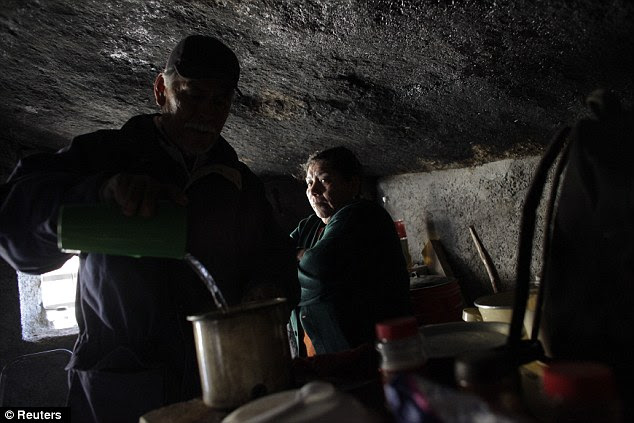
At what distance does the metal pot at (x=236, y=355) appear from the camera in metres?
1.01

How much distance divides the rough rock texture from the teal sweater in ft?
2.16

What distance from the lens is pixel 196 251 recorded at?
1531 mm

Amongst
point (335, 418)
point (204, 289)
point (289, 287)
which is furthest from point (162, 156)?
point (335, 418)

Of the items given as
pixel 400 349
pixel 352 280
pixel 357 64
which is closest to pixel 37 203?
pixel 400 349

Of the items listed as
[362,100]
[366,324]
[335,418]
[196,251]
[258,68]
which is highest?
[258,68]

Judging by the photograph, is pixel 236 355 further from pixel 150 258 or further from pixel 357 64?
pixel 357 64

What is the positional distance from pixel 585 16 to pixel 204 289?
149 centimetres

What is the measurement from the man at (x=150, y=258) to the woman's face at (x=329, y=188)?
1436 millimetres

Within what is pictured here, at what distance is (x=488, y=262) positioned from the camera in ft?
10.3

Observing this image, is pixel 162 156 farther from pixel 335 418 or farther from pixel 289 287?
pixel 335 418

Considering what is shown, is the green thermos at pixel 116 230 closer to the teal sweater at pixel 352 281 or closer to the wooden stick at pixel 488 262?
the teal sweater at pixel 352 281

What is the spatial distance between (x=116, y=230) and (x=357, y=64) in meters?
1.46

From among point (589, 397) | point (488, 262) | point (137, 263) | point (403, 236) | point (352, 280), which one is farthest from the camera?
point (403, 236)

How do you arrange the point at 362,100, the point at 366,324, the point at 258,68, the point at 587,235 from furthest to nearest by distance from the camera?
the point at 366,324 → the point at 362,100 → the point at 258,68 → the point at 587,235
